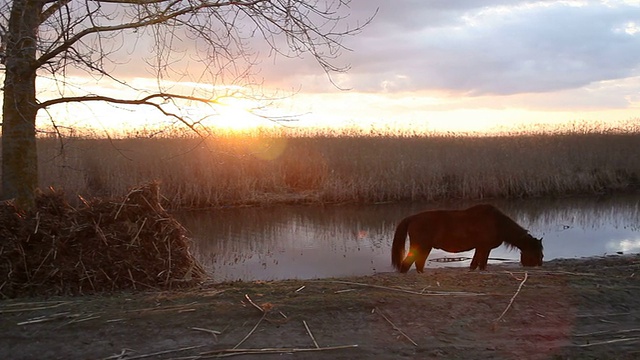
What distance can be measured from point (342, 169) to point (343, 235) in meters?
7.23

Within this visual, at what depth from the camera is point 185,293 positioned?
5.23 meters

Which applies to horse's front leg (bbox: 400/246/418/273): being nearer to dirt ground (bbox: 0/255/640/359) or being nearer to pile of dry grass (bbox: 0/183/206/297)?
dirt ground (bbox: 0/255/640/359)

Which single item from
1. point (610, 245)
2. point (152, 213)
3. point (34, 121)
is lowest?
point (610, 245)

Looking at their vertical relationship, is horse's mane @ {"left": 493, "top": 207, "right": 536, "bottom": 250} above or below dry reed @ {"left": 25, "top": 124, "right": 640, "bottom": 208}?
below

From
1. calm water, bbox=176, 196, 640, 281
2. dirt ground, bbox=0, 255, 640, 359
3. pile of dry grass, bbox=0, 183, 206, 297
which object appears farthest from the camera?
calm water, bbox=176, 196, 640, 281

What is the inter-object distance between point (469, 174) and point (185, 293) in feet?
55.8

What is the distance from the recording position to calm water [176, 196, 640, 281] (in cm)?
Result: 1113

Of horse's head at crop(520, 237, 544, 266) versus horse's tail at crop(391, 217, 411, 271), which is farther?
horse's head at crop(520, 237, 544, 266)

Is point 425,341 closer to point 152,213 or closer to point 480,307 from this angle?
point 480,307

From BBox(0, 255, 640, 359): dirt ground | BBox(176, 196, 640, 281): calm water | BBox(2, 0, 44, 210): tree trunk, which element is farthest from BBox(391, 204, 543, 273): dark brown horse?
BBox(2, 0, 44, 210): tree trunk

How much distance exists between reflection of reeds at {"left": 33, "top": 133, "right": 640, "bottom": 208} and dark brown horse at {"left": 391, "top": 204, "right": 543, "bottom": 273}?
7654mm

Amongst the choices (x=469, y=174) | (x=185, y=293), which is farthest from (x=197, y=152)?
(x=185, y=293)

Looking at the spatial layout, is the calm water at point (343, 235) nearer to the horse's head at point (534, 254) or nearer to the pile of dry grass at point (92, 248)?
the horse's head at point (534, 254)

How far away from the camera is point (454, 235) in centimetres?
949
